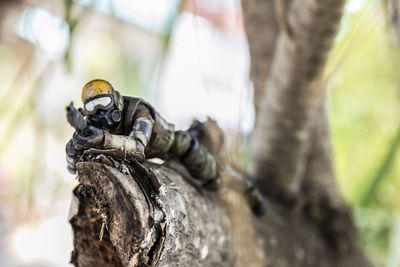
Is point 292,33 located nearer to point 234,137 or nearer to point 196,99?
point 234,137

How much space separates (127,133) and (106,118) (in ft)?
0.15

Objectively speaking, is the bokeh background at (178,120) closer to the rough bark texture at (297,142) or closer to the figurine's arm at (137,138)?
the rough bark texture at (297,142)

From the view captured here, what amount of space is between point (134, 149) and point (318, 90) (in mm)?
483

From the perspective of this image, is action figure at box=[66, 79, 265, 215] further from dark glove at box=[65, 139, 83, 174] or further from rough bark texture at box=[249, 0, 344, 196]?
rough bark texture at box=[249, 0, 344, 196]

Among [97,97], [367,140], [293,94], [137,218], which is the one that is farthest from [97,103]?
[367,140]

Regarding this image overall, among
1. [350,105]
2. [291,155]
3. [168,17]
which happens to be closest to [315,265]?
[291,155]

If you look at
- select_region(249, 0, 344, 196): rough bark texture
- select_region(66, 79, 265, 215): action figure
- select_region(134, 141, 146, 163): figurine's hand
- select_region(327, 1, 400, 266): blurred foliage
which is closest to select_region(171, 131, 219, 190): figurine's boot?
select_region(66, 79, 265, 215): action figure

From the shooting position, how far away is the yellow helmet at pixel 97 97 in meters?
0.50

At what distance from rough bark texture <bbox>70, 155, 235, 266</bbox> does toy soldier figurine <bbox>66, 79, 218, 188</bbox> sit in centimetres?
2

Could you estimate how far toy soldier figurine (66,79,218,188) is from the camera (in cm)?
47

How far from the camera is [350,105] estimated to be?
2.07 m

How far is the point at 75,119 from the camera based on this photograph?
0.46m

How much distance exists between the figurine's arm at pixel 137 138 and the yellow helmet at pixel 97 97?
0.04 m

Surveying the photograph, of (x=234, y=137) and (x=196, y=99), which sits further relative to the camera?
(x=196, y=99)
